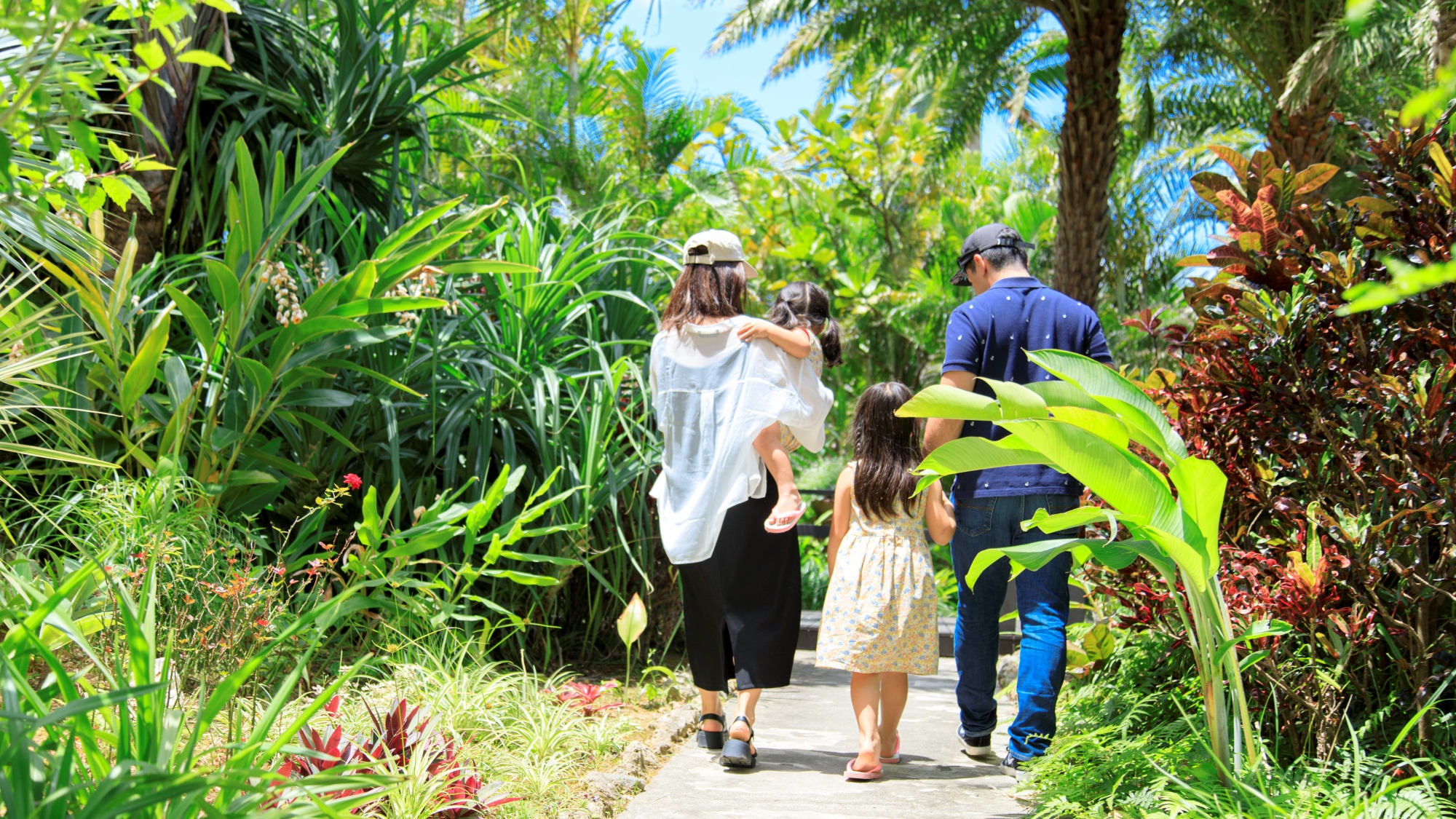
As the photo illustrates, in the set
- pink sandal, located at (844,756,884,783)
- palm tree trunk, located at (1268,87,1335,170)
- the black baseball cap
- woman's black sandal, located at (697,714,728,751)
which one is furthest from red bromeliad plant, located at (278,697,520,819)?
palm tree trunk, located at (1268,87,1335,170)

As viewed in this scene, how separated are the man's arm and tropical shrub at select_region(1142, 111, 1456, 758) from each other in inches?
29.5

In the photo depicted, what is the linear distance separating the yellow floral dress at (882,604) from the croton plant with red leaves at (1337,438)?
3.14 ft

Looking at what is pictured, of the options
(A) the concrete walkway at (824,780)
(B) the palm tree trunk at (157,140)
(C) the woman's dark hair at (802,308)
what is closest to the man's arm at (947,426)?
(C) the woman's dark hair at (802,308)

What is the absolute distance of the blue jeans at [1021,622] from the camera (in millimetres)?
3264

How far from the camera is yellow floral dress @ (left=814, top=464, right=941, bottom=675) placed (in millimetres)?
3377

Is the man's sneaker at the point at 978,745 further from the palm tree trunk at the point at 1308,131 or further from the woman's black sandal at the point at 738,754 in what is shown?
the palm tree trunk at the point at 1308,131

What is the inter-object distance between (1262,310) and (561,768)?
7.44ft

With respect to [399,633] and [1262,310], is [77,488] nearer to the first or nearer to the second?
A: [399,633]

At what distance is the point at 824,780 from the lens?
3.29 m

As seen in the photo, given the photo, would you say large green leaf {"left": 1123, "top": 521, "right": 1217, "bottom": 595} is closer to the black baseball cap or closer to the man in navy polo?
the man in navy polo

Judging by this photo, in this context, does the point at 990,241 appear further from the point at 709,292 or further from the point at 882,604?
the point at 882,604

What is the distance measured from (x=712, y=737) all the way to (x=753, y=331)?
138 cm

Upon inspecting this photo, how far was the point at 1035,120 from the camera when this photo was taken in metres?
18.7

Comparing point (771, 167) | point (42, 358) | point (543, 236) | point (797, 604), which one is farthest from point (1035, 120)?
point (42, 358)
